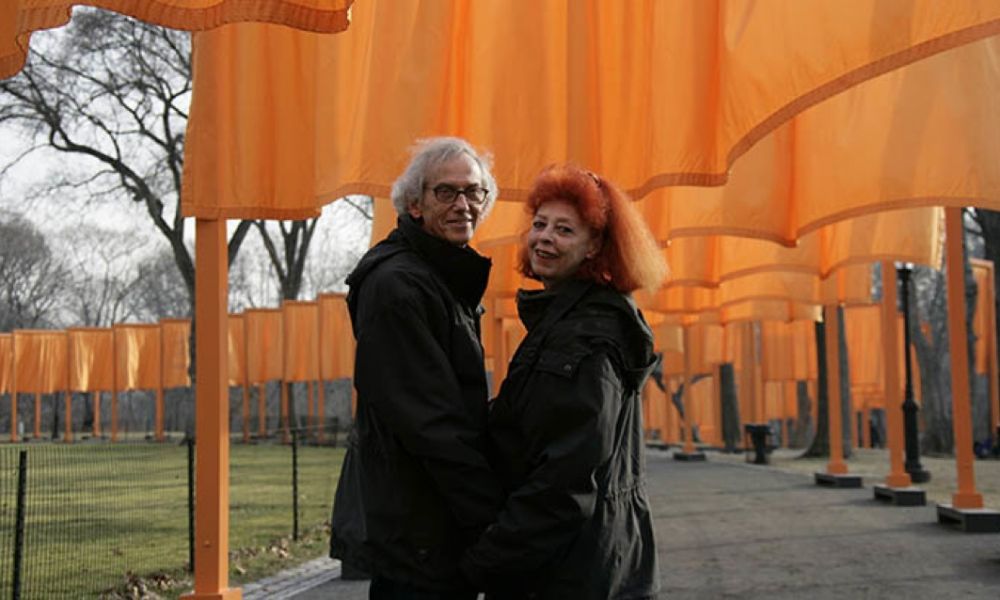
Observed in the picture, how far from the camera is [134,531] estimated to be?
10.4m

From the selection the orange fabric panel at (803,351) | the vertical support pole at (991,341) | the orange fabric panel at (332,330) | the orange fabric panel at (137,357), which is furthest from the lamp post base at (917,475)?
the orange fabric panel at (137,357)

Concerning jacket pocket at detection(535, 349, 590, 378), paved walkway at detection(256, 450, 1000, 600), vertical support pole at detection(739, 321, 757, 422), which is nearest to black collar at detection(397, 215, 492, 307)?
jacket pocket at detection(535, 349, 590, 378)

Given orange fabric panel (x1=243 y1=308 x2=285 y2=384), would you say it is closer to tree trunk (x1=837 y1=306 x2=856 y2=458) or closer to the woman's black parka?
tree trunk (x1=837 y1=306 x2=856 y2=458)

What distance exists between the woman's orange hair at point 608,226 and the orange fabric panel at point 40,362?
141 ft

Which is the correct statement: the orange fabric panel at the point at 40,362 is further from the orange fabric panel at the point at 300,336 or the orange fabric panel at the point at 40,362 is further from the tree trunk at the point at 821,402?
the tree trunk at the point at 821,402

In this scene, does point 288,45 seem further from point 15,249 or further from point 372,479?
point 15,249

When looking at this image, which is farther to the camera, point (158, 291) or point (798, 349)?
point (158, 291)

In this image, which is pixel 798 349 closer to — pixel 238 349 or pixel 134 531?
pixel 238 349

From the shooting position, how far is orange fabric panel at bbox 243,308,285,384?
3703cm

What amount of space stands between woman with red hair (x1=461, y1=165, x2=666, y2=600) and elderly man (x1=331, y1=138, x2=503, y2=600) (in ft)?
0.30

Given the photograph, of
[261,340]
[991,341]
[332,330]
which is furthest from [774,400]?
[332,330]

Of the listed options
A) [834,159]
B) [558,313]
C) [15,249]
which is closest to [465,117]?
[558,313]

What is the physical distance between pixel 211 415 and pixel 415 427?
7.37 ft

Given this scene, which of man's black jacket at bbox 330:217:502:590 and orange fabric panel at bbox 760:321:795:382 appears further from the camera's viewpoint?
orange fabric panel at bbox 760:321:795:382
